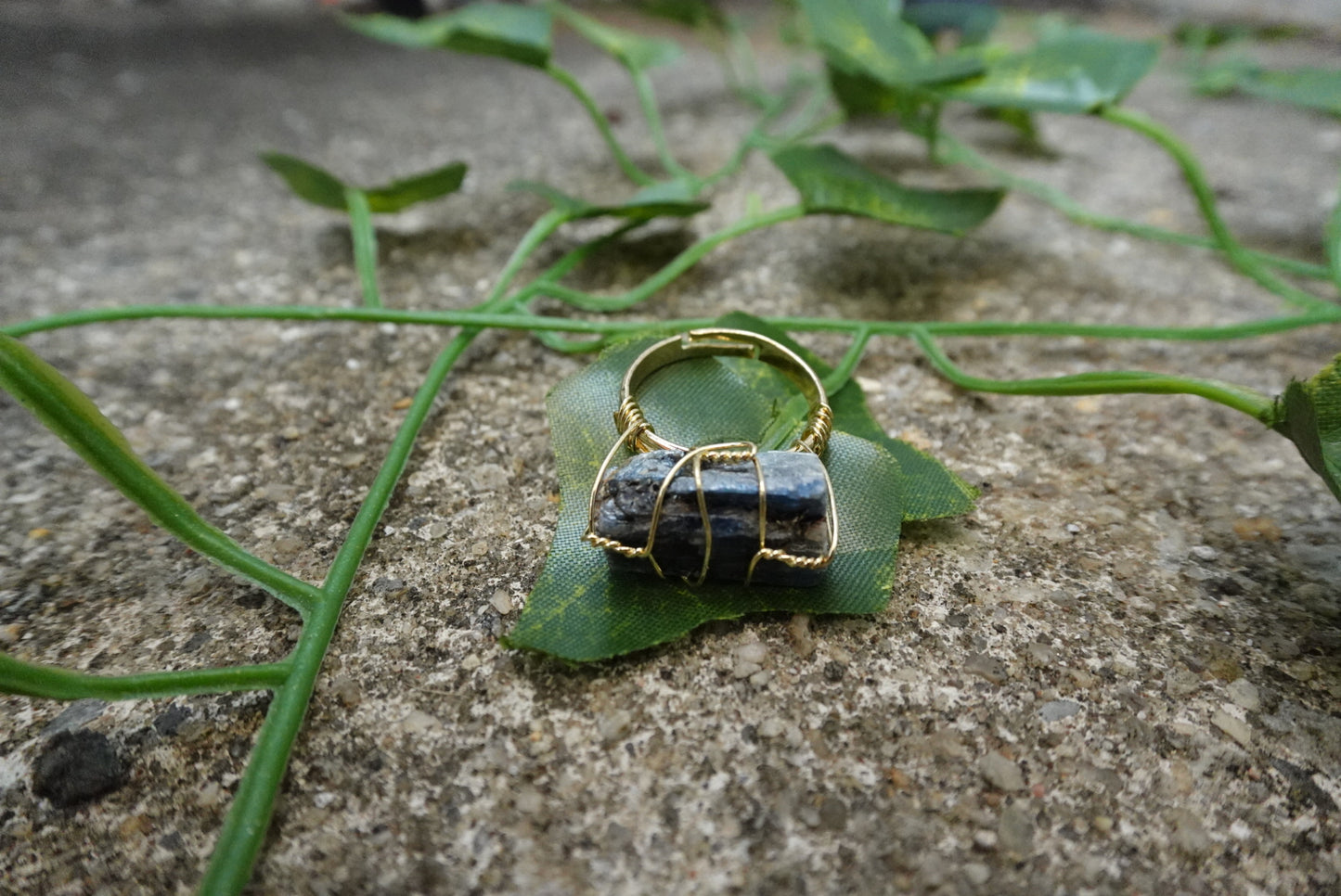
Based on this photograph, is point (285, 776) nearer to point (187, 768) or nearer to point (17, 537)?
point (187, 768)

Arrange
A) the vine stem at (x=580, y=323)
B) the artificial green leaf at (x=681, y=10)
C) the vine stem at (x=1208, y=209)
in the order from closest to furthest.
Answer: the vine stem at (x=580, y=323), the vine stem at (x=1208, y=209), the artificial green leaf at (x=681, y=10)

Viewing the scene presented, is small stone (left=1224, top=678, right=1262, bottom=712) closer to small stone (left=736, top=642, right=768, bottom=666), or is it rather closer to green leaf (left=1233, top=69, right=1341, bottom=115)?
small stone (left=736, top=642, right=768, bottom=666)

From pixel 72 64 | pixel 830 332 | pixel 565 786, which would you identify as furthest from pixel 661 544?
pixel 72 64

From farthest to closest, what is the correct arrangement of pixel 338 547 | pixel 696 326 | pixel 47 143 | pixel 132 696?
pixel 47 143 → pixel 696 326 → pixel 338 547 → pixel 132 696

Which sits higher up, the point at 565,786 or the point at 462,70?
the point at 462,70

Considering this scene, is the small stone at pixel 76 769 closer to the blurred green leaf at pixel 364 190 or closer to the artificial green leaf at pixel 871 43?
the blurred green leaf at pixel 364 190

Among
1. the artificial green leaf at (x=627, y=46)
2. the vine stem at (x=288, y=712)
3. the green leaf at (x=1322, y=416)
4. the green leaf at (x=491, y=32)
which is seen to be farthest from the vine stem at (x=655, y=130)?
the green leaf at (x=1322, y=416)
